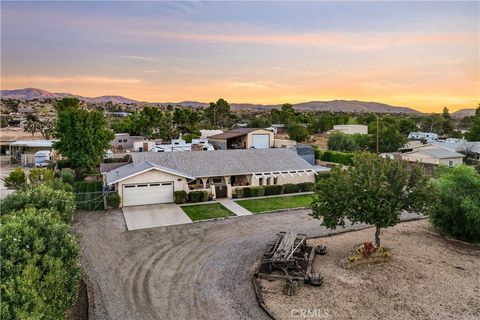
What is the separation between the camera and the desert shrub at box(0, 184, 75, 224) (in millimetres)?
13961

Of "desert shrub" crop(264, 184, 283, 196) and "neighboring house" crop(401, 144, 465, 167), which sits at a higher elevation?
"neighboring house" crop(401, 144, 465, 167)

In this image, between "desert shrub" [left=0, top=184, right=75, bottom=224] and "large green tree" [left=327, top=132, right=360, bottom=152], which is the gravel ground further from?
"large green tree" [left=327, top=132, right=360, bottom=152]

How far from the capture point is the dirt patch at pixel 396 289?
455 inches

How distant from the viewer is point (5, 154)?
2313 inches

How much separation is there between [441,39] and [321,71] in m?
16.1

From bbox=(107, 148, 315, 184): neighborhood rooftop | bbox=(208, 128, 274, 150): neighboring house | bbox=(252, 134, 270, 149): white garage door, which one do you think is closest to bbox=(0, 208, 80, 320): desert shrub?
bbox=(107, 148, 315, 184): neighborhood rooftop

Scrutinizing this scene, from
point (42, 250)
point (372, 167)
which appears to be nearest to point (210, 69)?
point (372, 167)

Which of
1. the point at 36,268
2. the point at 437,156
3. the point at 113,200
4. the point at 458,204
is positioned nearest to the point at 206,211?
the point at 113,200

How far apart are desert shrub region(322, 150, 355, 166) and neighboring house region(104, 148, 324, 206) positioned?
1295 cm

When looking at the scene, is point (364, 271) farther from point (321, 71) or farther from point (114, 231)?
point (321, 71)

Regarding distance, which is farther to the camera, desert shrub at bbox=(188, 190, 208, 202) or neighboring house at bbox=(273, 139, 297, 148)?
neighboring house at bbox=(273, 139, 297, 148)

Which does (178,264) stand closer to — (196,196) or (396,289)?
(396,289)

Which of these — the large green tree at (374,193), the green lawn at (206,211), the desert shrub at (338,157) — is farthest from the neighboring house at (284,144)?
the large green tree at (374,193)

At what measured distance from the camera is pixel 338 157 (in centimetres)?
4566
